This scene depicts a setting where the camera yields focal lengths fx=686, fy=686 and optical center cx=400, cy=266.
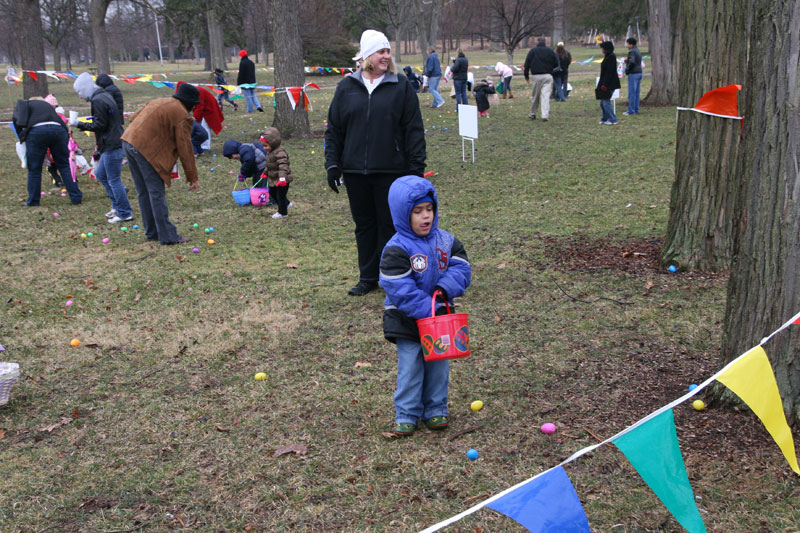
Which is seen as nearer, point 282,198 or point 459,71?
point 282,198

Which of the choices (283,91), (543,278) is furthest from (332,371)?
(283,91)

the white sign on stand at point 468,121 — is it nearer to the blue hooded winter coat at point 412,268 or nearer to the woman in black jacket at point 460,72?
the blue hooded winter coat at point 412,268

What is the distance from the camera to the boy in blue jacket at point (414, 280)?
342 centimetres

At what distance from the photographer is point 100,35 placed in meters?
24.7

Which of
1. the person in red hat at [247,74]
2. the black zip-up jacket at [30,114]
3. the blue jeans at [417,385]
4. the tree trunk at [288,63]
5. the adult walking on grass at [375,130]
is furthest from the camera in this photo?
the person in red hat at [247,74]

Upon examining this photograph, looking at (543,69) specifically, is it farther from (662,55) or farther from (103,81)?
(103,81)

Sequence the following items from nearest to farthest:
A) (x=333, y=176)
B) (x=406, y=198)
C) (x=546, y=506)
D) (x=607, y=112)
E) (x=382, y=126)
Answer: (x=546, y=506), (x=406, y=198), (x=382, y=126), (x=333, y=176), (x=607, y=112)

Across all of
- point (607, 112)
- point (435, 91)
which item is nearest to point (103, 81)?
point (607, 112)

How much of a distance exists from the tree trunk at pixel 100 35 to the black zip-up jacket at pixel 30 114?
1554 centimetres

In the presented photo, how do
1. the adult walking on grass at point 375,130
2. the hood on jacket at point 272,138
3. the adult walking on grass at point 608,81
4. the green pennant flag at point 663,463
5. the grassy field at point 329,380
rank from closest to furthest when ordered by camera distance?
the green pennant flag at point 663,463 → the grassy field at point 329,380 → the adult walking on grass at point 375,130 → the hood on jacket at point 272,138 → the adult walking on grass at point 608,81

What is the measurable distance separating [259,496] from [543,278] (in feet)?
11.6

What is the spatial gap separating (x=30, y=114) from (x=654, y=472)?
999 cm

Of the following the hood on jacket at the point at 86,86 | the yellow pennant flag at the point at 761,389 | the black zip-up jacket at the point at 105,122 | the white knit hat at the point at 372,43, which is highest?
the white knit hat at the point at 372,43

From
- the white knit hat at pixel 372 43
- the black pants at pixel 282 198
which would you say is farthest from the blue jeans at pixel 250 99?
the white knit hat at pixel 372 43
